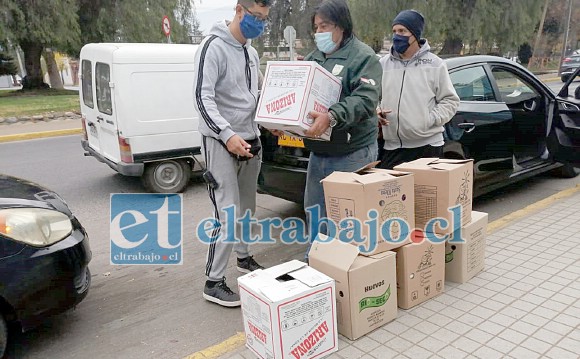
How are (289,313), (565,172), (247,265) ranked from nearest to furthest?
(289,313) → (247,265) → (565,172)

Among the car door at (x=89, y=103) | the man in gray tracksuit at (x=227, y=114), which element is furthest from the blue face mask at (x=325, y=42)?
the car door at (x=89, y=103)

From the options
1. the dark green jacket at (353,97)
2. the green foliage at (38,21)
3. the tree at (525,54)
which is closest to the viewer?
the dark green jacket at (353,97)

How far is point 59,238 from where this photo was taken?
8.89 ft

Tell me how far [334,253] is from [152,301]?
1.49m

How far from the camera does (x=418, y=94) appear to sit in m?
3.36

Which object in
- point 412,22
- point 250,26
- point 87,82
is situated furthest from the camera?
point 87,82

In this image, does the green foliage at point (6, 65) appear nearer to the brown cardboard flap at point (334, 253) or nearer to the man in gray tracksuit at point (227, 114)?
the man in gray tracksuit at point (227, 114)

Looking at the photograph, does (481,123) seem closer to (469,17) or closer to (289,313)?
(289,313)

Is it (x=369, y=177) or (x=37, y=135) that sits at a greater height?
(x=369, y=177)

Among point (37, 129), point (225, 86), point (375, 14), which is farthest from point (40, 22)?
point (225, 86)

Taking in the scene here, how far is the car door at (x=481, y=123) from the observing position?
14.2ft

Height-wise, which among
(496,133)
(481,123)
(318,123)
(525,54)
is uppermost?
(525,54)

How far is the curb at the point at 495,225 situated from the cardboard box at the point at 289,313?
0.19 metres

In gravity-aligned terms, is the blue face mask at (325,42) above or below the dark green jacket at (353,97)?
above
